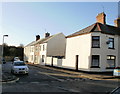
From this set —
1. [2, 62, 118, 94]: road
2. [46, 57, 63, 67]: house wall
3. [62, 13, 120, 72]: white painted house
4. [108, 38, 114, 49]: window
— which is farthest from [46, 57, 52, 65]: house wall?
[2, 62, 118, 94]: road

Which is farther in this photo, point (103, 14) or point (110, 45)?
point (103, 14)

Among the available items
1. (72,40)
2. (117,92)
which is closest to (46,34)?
(72,40)

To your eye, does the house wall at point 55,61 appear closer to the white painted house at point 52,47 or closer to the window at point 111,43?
the white painted house at point 52,47

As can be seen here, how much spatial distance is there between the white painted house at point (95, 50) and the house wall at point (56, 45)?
34.7 feet

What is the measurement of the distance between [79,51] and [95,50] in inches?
111

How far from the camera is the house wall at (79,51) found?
2055 cm

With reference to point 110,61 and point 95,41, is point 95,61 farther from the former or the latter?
point 95,41

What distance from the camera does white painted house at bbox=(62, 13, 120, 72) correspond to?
20.1 meters

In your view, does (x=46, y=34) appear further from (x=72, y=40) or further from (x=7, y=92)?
(x=7, y=92)

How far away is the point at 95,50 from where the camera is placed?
2012cm

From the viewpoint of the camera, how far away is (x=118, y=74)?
16.9 meters

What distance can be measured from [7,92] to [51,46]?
1005 inches

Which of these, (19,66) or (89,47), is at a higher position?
(89,47)

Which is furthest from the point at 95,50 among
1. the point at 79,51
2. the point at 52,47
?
the point at 52,47
